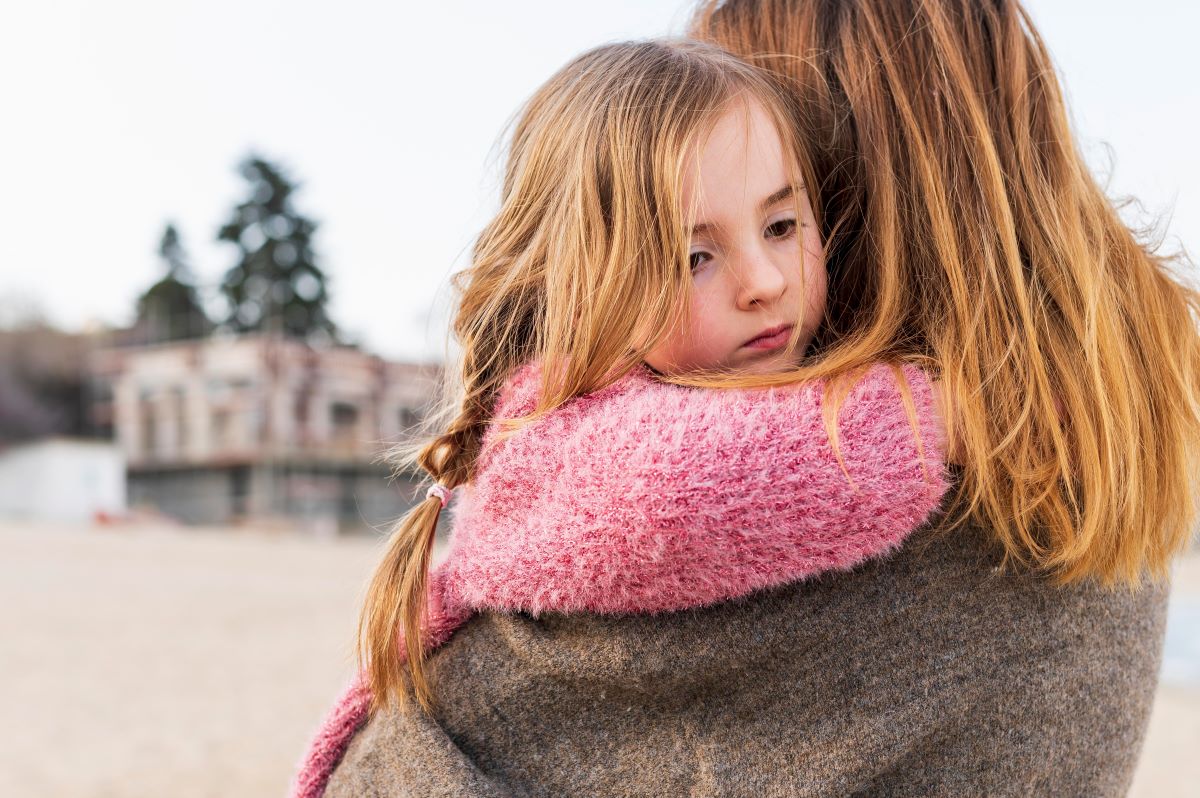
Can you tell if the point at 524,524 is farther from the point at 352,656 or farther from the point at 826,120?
the point at 826,120

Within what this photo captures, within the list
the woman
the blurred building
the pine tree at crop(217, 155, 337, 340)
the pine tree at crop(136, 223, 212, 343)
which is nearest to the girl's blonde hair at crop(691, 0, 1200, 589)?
the woman

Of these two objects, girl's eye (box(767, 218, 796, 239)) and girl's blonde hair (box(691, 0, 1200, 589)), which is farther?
girl's eye (box(767, 218, 796, 239))

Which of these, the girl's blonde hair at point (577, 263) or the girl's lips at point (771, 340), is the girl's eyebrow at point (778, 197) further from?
the girl's lips at point (771, 340)

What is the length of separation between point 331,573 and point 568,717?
63.2 ft

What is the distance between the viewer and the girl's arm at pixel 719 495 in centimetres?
92

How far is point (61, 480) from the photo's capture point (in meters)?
33.5

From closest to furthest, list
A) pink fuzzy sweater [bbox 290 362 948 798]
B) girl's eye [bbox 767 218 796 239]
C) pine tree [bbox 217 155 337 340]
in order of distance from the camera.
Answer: pink fuzzy sweater [bbox 290 362 948 798]
girl's eye [bbox 767 218 796 239]
pine tree [bbox 217 155 337 340]

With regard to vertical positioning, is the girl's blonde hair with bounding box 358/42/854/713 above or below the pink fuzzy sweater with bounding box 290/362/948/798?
above

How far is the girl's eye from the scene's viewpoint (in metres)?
1.23

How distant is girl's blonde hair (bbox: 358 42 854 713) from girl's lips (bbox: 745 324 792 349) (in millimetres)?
32

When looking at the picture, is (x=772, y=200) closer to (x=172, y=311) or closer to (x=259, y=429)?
(x=259, y=429)

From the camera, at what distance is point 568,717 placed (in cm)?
105

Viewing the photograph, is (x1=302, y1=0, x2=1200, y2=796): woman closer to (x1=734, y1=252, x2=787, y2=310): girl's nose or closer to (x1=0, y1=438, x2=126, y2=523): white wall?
(x1=734, y1=252, x2=787, y2=310): girl's nose

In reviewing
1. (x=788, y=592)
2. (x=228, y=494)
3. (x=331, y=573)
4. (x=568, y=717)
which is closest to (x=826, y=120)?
(x=788, y=592)
